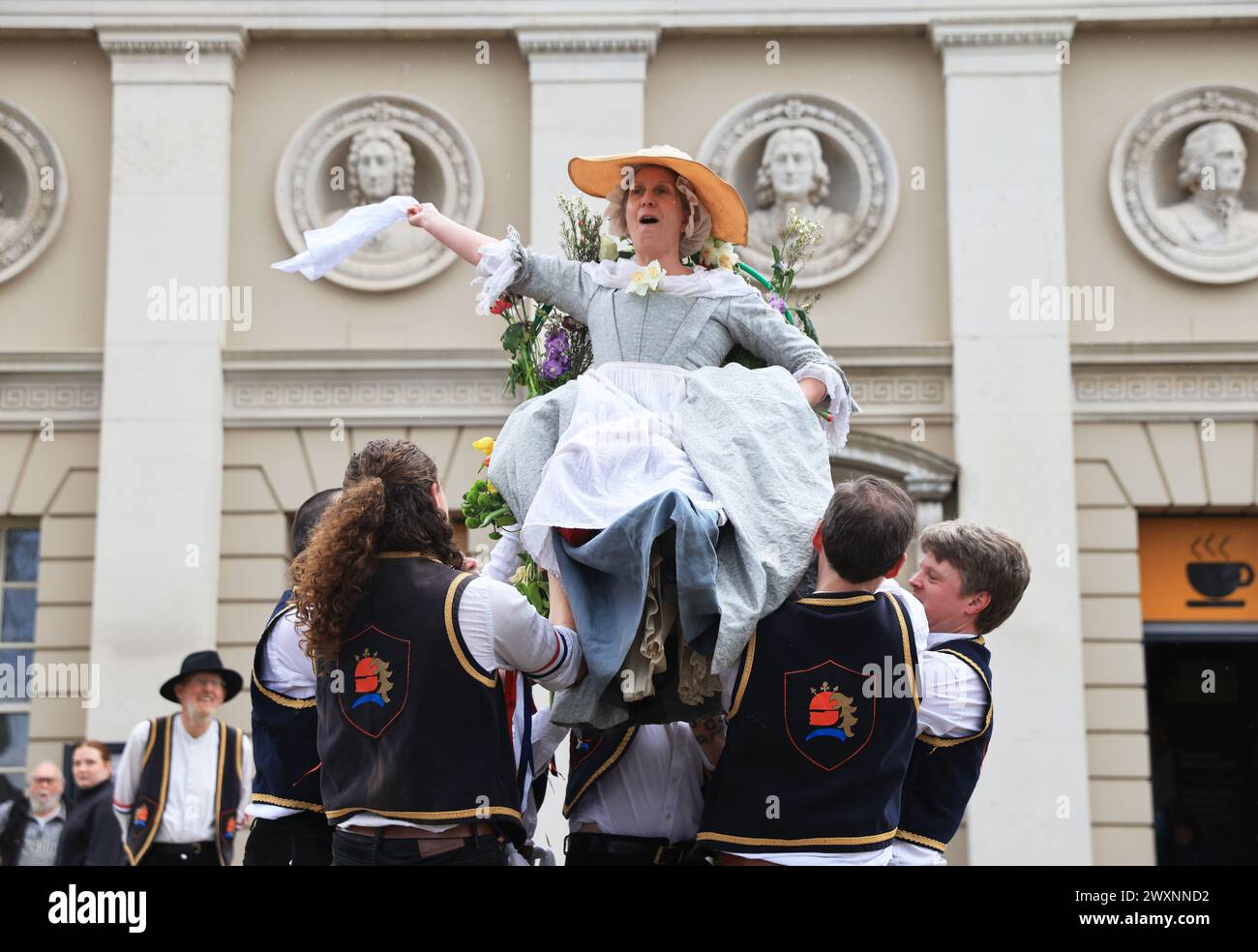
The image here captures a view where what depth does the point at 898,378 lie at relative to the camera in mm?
13000

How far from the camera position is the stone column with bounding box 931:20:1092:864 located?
12289 millimetres

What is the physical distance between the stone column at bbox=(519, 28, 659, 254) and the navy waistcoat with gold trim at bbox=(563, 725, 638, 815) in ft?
28.7

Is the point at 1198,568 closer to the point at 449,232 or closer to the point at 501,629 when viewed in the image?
the point at 449,232

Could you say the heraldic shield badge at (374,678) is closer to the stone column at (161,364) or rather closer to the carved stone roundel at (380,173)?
the stone column at (161,364)

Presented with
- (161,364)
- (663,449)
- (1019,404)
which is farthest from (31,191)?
(663,449)

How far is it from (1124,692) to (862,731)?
922 cm

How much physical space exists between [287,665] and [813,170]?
9.15 m

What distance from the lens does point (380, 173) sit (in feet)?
43.5

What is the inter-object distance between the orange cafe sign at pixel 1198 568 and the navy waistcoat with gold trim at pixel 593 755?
30.3ft

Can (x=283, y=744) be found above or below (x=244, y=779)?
above

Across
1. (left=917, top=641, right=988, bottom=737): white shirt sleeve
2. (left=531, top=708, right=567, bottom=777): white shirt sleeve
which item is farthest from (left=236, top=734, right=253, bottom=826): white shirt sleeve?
(left=917, top=641, right=988, bottom=737): white shirt sleeve

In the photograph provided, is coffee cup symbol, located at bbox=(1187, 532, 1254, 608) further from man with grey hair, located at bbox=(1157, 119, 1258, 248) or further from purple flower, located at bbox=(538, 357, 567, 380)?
purple flower, located at bbox=(538, 357, 567, 380)

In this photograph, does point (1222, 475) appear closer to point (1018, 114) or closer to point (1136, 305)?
point (1136, 305)
